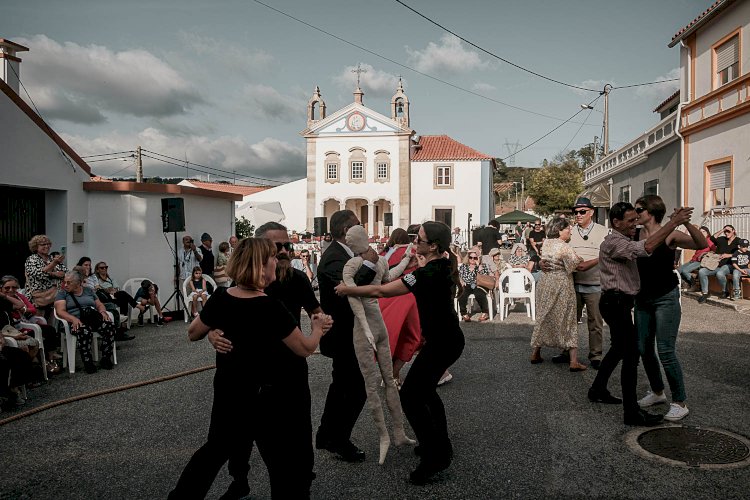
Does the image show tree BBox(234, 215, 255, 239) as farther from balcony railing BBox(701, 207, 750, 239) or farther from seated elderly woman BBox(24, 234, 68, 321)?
seated elderly woman BBox(24, 234, 68, 321)

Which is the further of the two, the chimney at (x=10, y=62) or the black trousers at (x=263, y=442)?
the chimney at (x=10, y=62)

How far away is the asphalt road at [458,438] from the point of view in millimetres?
3885

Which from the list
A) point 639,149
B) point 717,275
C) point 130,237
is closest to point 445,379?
point 130,237

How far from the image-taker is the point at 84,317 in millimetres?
7883

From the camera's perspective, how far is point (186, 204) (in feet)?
45.1

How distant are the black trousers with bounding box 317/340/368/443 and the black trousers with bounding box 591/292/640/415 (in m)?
2.17

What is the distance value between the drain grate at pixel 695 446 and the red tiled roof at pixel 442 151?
4298 centimetres

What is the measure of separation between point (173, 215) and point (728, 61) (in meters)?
14.3

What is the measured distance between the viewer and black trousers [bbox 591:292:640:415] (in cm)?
496

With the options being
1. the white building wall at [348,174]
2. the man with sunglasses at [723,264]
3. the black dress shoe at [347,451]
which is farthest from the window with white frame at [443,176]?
the black dress shoe at [347,451]

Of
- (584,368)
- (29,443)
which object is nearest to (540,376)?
(584,368)

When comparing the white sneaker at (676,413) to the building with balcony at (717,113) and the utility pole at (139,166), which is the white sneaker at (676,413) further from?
the utility pole at (139,166)

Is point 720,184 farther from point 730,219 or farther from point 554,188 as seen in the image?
point 554,188

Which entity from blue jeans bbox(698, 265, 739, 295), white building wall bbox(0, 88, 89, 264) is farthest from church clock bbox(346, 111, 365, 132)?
blue jeans bbox(698, 265, 739, 295)
